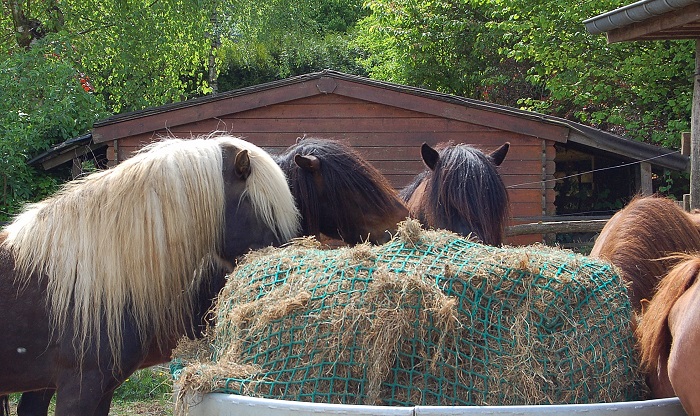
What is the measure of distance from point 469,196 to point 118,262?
1736 millimetres

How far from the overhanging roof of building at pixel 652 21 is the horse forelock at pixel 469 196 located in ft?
7.81

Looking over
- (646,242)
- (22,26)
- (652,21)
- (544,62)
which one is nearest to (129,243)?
(646,242)

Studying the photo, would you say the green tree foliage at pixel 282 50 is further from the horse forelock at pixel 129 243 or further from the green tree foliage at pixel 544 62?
the horse forelock at pixel 129 243

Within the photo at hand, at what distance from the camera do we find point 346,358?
6.96 feet

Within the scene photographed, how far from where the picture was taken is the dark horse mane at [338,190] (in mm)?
3822

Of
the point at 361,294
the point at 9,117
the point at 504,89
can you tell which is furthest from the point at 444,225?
the point at 504,89

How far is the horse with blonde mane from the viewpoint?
8.85 ft

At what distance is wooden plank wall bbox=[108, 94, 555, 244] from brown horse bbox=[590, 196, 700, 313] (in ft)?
21.1

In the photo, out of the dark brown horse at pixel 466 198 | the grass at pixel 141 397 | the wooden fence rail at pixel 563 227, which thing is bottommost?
the grass at pixel 141 397

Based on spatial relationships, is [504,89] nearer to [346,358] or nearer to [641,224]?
[641,224]

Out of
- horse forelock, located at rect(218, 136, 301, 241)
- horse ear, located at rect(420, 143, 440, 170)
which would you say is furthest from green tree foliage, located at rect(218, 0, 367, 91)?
horse forelock, located at rect(218, 136, 301, 241)

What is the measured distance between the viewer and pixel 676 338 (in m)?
1.93

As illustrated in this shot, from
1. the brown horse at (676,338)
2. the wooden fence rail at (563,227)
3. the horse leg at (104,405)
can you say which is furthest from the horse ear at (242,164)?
the wooden fence rail at (563,227)

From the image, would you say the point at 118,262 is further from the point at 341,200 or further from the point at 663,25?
the point at 663,25
